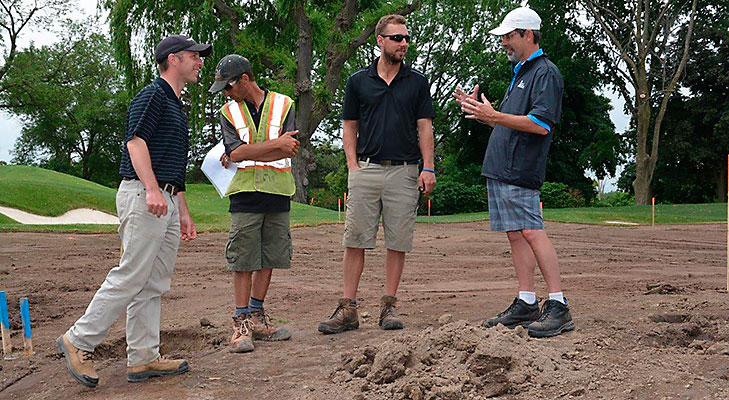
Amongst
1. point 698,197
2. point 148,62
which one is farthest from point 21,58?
point 698,197

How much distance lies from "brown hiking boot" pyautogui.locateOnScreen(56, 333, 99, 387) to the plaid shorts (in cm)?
276

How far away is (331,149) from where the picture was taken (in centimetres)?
4850

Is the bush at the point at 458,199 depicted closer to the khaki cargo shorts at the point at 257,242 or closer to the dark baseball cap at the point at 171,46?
the khaki cargo shorts at the point at 257,242

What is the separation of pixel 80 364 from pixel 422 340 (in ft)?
6.37

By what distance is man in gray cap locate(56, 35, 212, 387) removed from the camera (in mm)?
3994

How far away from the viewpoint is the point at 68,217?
68.0ft

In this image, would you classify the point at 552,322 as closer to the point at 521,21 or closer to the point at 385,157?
the point at 385,157

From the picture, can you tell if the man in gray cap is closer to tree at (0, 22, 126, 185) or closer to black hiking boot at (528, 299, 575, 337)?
black hiking boot at (528, 299, 575, 337)

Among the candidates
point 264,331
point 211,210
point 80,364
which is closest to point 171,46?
point 80,364

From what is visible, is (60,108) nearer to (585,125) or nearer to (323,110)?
(323,110)

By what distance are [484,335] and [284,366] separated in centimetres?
122

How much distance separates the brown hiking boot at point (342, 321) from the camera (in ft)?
17.0

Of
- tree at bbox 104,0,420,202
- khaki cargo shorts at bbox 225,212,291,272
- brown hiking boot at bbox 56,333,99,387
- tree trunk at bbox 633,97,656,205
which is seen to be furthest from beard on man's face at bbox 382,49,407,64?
tree trunk at bbox 633,97,656,205

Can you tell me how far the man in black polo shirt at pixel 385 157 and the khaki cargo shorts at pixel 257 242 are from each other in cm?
52
